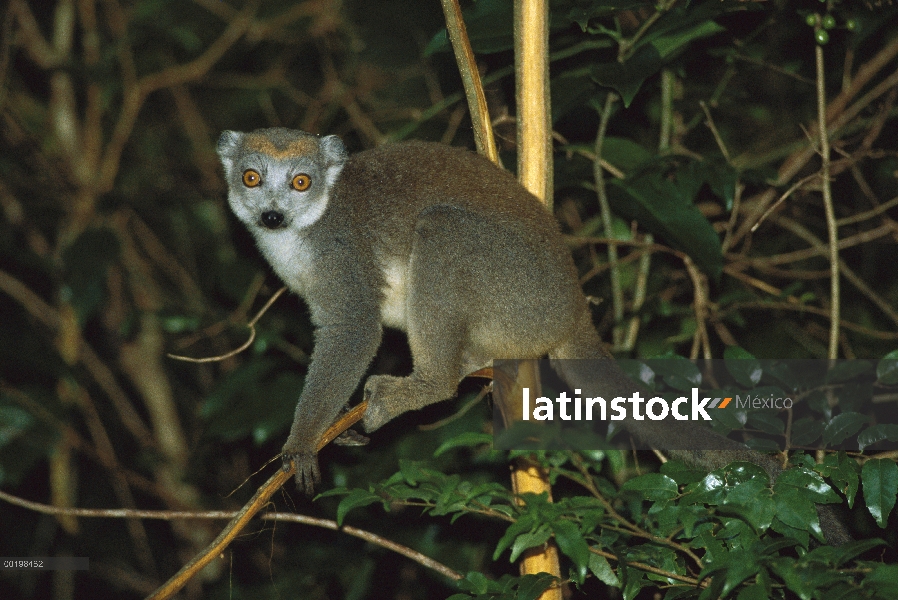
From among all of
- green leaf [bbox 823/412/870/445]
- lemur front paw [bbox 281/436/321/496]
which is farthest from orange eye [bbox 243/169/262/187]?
green leaf [bbox 823/412/870/445]

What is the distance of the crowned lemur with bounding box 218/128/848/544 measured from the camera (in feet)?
15.2

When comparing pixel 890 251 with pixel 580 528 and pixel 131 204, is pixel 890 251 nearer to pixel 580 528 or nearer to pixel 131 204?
pixel 580 528

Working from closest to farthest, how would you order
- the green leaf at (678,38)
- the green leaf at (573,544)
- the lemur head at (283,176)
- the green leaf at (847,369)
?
1. the green leaf at (573,544)
2. the green leaf at (847,369)
3. the green leaf at (678,38)
4. the lemur head at (283,176)

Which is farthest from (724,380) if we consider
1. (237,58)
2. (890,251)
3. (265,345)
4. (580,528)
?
(237,58)

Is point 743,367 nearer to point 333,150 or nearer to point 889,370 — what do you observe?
point 889,370

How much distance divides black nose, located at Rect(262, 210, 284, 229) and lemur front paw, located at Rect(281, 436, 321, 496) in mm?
1421

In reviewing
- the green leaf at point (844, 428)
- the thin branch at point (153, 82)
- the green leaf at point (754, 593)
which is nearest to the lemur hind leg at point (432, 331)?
the green leaf at point (844, 428)

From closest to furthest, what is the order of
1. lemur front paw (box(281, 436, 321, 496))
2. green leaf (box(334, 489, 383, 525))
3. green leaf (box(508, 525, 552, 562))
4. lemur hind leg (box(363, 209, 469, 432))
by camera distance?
green leaf (box(508, 525, 552, 562)) → green leaf (box(334, 489, 383, 525)) → lemur front paw (box(281, 436, 321, 496)) → lemur hind leg (box(363, 209, 469, 432))

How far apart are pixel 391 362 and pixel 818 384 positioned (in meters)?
3.60

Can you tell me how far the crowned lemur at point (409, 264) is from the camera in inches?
182

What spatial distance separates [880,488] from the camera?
274 cm

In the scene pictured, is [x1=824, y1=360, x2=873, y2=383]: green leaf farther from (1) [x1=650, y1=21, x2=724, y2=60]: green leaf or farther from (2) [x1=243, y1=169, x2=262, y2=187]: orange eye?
(2) [x1=243, y1=169, x2=262, y2=187]: orange eye

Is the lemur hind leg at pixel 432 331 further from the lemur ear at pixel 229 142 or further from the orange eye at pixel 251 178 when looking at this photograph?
the lemur ear at pixel 229 142

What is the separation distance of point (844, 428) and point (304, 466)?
2.55 metres
